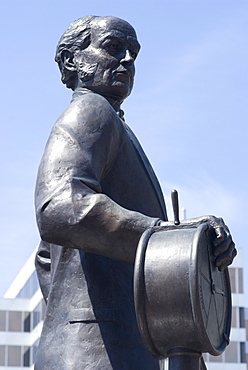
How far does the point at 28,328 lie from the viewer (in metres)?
71.2

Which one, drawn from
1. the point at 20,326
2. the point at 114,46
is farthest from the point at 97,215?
the point at 20,326

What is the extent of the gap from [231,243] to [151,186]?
0.93 m

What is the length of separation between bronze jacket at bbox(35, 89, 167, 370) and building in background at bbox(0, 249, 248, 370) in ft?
200

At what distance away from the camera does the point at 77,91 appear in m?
6.80

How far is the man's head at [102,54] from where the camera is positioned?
671 cm

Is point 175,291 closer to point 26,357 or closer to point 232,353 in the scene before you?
point 232,353

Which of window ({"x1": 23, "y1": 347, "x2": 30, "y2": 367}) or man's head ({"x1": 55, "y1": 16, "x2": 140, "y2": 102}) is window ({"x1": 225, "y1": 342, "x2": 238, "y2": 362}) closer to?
window ({"x1": 23, "y1": 347, "x2": 30, "y2": 367})

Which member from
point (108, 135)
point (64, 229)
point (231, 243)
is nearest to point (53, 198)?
point (64, 229)

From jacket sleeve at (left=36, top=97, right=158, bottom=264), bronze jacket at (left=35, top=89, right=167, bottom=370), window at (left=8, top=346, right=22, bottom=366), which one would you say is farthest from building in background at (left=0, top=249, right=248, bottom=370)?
jacket sleeve at (left=36, top=97, right=158, bottom=264)

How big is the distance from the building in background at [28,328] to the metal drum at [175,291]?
6145 cm

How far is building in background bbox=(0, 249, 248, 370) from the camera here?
2645 inches

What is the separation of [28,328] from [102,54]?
215 feet

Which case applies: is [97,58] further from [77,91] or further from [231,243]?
[231,243]

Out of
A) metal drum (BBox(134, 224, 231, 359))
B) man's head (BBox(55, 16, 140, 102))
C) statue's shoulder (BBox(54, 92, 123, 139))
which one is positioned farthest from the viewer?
man's head (BBox(55, 16, 140, 102))
